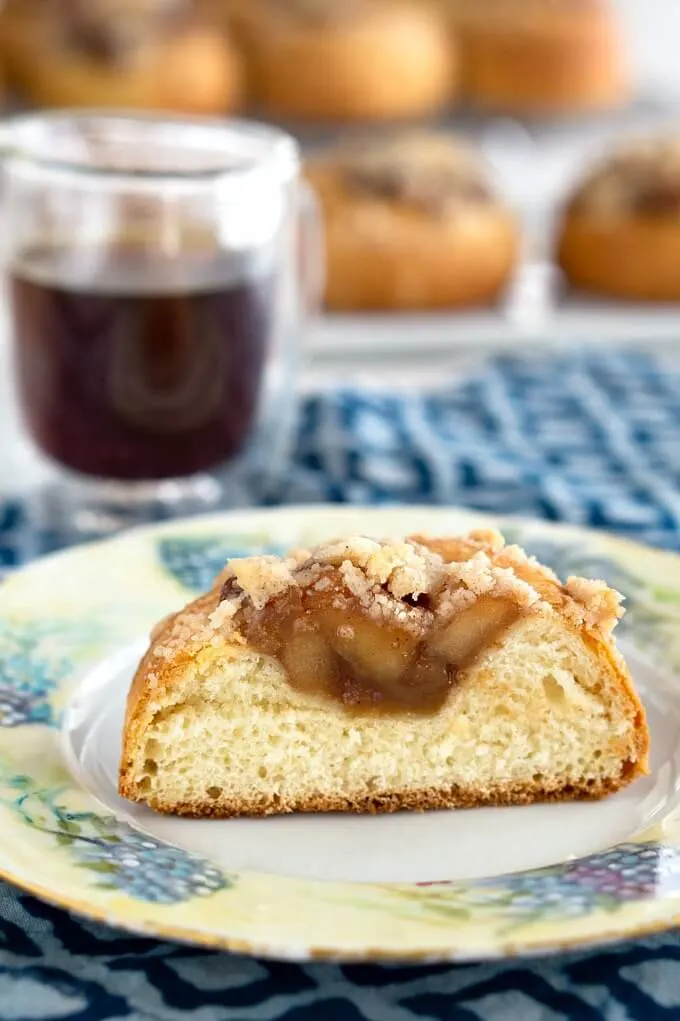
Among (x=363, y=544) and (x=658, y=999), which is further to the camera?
(x=363, y=544)

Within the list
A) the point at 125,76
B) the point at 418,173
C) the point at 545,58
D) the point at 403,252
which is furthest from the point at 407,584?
the point at 545,58

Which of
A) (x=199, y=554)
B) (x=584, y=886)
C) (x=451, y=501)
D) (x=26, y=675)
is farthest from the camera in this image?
(x=451, y=501)

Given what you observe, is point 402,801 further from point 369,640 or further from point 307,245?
point 307,245

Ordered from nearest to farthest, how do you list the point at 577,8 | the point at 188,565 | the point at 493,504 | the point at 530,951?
the point at 530,951
the point at 188,565
the point at 493,504
the point at 577,8

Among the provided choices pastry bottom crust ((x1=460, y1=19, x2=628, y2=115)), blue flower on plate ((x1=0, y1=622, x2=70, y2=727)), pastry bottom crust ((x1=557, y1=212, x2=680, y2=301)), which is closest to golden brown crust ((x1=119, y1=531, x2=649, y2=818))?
blue flower on plate ((x1=0, y1=622, x2=70, y2=727))

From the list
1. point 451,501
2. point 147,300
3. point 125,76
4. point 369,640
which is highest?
point 125,76

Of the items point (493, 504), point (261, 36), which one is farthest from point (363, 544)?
point (261, 36)

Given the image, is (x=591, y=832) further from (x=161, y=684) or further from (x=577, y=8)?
(x=577, y=8)
